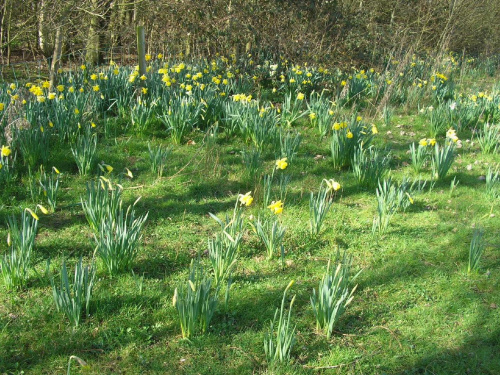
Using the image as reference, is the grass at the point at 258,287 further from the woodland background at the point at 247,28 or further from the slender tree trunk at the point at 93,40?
the slender tree trunk at the point at 93,40

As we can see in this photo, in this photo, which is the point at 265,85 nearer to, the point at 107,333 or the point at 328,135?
the point at 328,135

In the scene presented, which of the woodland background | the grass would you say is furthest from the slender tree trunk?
the grass

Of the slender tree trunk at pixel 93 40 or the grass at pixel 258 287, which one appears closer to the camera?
the grass at pixel 258 287

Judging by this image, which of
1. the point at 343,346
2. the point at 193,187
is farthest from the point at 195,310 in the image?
the point at 193,187

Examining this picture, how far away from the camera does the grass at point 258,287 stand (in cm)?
236

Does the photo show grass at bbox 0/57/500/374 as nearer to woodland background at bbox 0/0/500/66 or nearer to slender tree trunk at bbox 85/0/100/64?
woodland background at bbox 0/0/500/66

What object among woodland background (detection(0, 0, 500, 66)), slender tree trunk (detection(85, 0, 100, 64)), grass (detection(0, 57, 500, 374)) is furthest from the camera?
slender tree trunk (detection(85, 0, 100, 64))

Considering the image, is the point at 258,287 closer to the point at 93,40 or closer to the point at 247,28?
the point at 247,28

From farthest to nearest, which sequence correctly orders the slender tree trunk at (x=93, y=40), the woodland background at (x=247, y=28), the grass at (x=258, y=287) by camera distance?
the slender tree trunk at (x=93, y=40)
the woodland background at (x=247, y=28)
the grass at (x=258, y=287)

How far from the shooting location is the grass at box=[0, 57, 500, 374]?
236 centimetres

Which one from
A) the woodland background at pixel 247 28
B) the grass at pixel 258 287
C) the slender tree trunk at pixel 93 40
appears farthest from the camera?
the slender tree trunk at pixel 93 40

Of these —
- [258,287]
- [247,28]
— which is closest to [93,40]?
[247,28]

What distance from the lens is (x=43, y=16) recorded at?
23.1 ft

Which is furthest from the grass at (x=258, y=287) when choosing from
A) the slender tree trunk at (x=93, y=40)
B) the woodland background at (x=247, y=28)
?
the slender tree trunk at (x=93, y=40)
